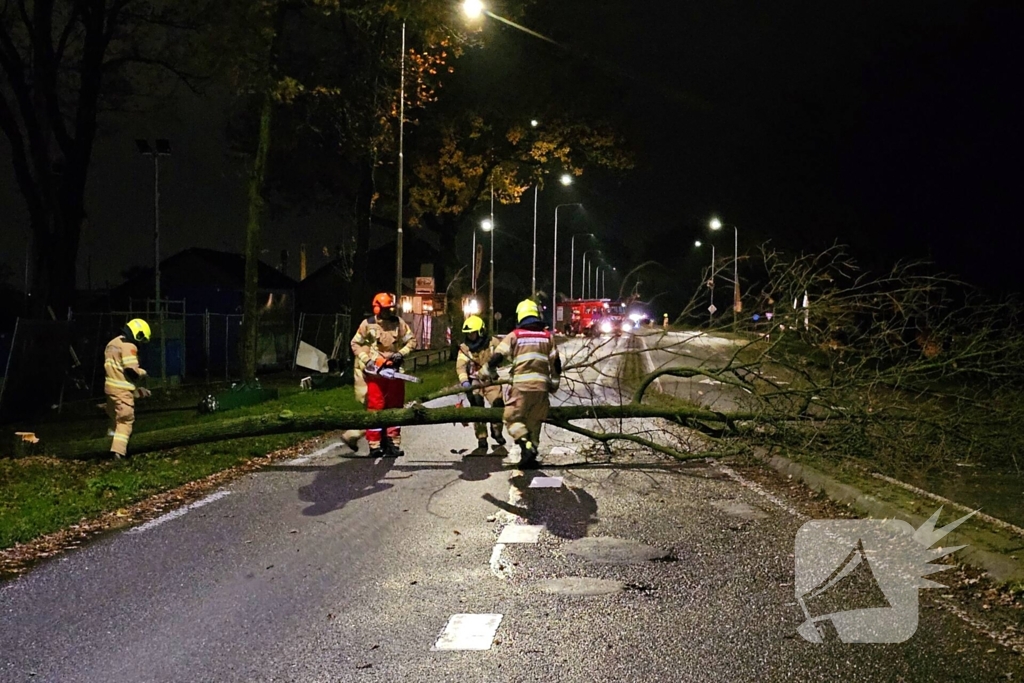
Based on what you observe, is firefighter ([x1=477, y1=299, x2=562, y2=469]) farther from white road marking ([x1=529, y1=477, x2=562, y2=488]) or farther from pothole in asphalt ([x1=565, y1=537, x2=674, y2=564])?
pothole in asphalt ([x1=565, y1=537, x2=674, y2=564])

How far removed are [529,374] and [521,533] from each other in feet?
8.95

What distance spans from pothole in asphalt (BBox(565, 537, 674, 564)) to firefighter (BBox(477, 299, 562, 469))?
2805 millimetres

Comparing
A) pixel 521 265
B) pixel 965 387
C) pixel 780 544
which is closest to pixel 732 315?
pixel 965 387

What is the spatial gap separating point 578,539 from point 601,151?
3075cm

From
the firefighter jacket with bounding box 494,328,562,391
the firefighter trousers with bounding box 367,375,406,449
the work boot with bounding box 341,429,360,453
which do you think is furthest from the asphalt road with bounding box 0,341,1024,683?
the firefighter trousers with bounding box 367,375,406,449

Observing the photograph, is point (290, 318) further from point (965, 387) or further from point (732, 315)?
point (965, 387)

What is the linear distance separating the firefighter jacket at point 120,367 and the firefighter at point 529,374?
3.99m

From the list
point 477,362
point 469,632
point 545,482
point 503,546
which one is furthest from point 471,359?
point 469,632

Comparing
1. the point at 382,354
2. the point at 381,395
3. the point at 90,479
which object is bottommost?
the point at 90,479

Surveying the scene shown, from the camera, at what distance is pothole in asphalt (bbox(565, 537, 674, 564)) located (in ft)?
21.4

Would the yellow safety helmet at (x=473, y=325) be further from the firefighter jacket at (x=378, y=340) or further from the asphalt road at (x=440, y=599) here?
the asphalt road at (x=440, y=599)

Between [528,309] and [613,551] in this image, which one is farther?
Result: [528,309]

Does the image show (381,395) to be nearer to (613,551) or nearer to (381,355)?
(381,355)

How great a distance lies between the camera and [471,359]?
1149 centimetres
